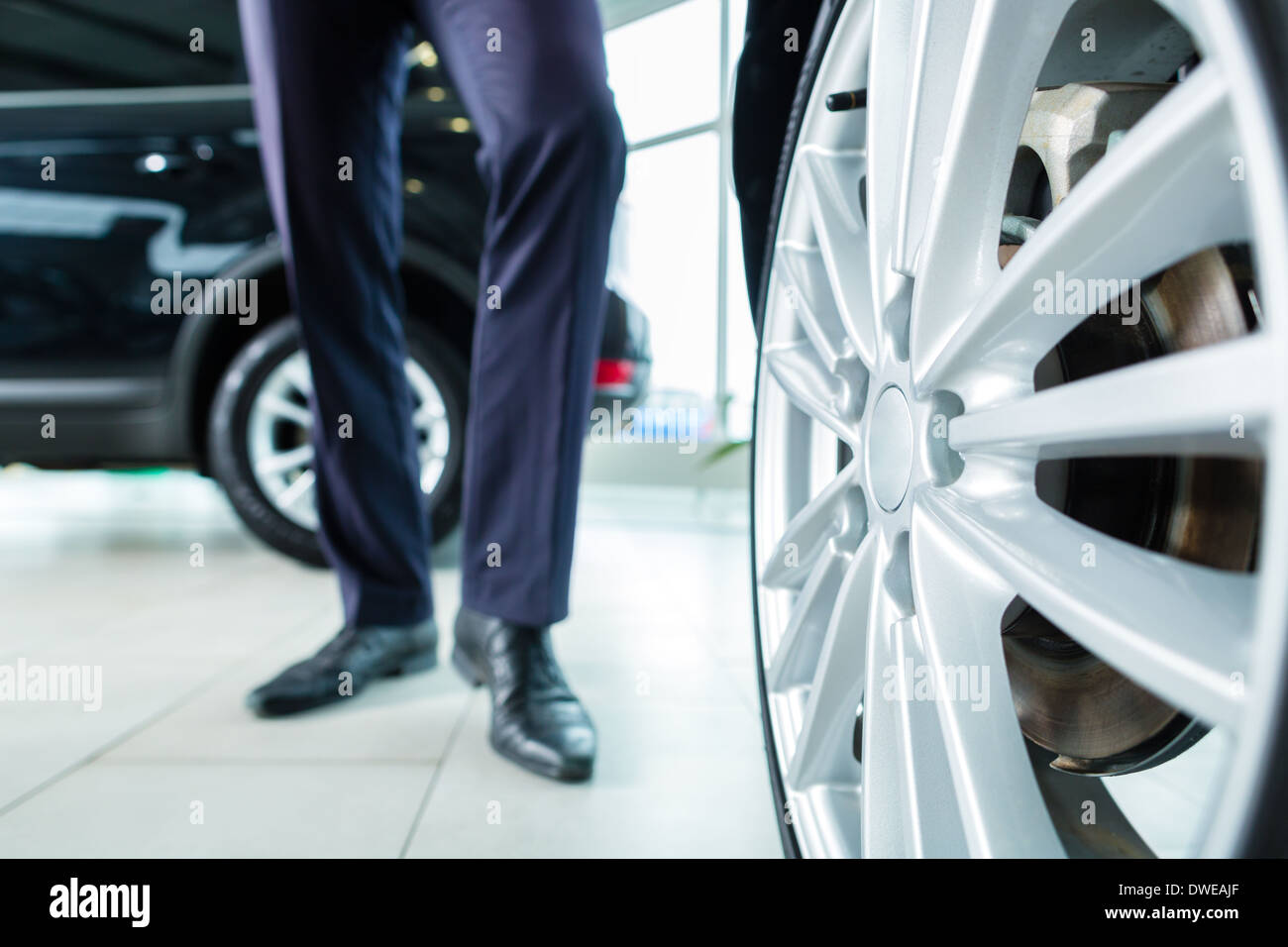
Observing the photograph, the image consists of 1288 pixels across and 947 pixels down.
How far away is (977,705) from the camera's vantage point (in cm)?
44

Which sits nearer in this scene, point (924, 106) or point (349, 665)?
point (924, 106)

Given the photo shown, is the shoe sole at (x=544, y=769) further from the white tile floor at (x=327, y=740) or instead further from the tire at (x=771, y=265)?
the tire at (x=771, y=265)

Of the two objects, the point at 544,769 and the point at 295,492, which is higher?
the point at 295,492

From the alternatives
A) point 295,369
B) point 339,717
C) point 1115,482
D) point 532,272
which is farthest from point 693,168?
point 1115,482

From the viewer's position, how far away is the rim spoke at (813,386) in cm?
62

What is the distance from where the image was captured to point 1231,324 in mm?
410

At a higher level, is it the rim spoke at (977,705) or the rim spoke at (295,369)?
the rim spoke at (295,369)

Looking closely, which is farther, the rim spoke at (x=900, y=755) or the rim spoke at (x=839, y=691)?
the rim spoke at (x=839, y=691)

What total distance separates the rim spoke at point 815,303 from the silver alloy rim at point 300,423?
1295 mm

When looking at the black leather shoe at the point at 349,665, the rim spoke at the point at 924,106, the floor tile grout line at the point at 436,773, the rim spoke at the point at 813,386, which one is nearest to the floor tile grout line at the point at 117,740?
the black leather shoe at the point at 349,665

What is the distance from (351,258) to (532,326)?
0.32 m

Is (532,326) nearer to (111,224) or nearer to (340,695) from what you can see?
(340,695)
